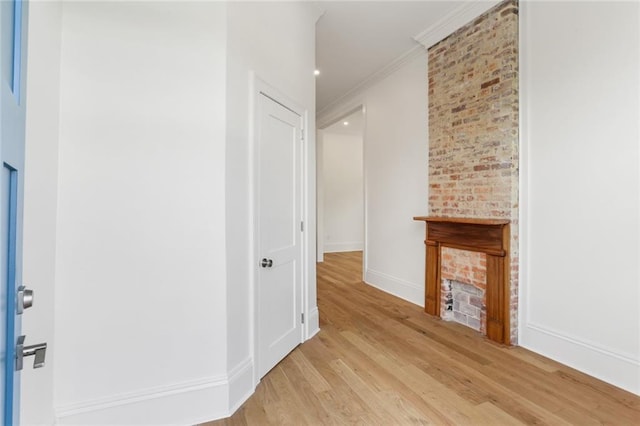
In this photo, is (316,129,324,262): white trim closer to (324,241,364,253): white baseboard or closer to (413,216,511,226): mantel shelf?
(324,241,364,253): white baseboard

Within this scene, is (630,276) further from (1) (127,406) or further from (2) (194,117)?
(1) (127,406)

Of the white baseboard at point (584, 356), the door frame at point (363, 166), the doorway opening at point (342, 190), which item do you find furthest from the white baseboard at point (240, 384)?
the doorway opening at point (342, 190)

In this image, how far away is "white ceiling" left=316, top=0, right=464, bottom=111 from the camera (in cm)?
317

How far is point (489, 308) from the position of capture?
9.64ft

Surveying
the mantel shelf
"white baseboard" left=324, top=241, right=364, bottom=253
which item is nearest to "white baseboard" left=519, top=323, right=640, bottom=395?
the mantel shelf

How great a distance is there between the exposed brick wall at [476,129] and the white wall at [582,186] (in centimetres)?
12

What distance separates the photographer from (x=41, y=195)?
4.68ft

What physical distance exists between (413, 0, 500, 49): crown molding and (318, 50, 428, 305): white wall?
24 cm

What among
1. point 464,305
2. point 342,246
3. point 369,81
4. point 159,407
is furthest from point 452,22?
point 342,246

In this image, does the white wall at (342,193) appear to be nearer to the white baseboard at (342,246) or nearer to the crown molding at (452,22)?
the white baseboard at (342,246)

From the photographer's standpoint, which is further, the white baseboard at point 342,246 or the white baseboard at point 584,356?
the white baseboard at point 342,246

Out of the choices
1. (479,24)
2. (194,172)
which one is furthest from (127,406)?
(479,24)

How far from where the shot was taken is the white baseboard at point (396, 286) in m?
3.96

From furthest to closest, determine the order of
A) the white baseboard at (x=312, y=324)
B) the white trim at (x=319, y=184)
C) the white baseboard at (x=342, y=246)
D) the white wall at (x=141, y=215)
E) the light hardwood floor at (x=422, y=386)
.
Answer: the white baseboard at (x=342, y=246) → the white trim at (x=319, y=184) → the white baseboard at (x=312, y=324) → the light hardwood floor at (x=422, y=386) → the white wall at (x=141, y=215)
